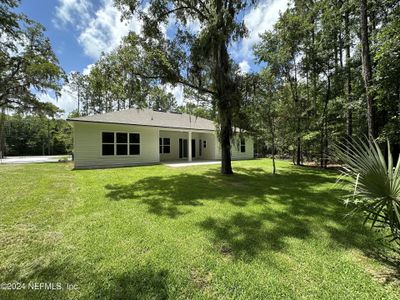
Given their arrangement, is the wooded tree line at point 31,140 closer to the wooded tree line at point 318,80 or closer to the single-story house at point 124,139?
the single-story house at point 124,139

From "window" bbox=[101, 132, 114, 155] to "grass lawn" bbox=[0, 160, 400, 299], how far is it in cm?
741

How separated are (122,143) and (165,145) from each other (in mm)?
4440

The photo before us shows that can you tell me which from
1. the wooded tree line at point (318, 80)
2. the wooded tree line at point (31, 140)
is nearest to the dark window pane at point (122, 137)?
the wooded tree line at point (318, 80)

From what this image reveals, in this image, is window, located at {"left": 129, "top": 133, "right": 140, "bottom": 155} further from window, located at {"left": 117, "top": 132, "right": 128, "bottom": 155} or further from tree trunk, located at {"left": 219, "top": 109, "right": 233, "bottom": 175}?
tree trunk, located at {"left": 219, "top": 109, "right": 233, "bottom": 175}

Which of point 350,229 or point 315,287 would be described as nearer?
point 315,287

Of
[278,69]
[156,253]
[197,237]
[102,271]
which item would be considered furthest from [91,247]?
[278,69]

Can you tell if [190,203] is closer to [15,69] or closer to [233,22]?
[233,22]

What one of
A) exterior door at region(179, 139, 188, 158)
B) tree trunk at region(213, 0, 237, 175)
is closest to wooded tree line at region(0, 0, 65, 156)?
exterior door at region(179, 139, 188, 158)

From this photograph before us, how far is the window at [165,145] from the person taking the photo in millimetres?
17250

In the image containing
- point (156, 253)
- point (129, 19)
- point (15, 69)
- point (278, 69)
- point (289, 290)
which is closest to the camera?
point (289, 290)

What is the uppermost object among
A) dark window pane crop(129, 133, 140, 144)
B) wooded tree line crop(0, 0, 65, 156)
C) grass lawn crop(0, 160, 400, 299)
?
wooded tree line crop(0, 0, 65, 156)

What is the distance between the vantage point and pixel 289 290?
2.29m

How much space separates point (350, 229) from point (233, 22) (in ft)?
27.9

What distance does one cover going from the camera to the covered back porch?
17.4 m
